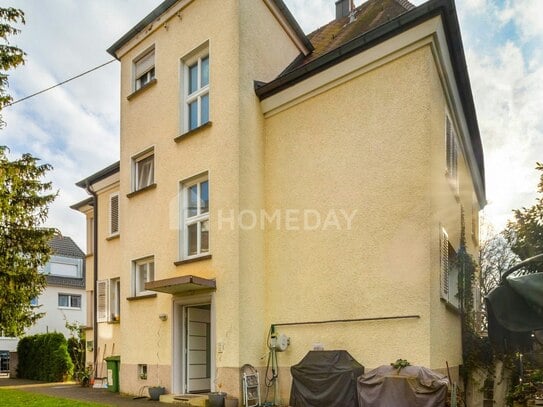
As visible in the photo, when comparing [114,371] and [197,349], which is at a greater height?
[197,349]

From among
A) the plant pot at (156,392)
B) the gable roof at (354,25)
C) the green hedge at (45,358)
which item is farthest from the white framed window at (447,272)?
the green hedge at (45,358)

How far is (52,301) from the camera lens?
37188 mm

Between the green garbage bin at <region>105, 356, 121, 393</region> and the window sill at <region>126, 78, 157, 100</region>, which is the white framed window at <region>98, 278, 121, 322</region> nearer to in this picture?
the green garbage bin at <region>105, 356, 121, 393</region>

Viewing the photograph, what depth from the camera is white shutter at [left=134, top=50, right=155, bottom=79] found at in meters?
14.1

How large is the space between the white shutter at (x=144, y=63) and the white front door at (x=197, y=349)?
6430 millimetres

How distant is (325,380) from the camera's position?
9.34 metres

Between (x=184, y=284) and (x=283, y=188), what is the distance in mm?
2880

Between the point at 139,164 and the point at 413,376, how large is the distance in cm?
905

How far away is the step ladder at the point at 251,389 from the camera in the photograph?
10148 millimetres

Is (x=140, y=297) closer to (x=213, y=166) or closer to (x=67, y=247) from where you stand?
(x=213, y=166)

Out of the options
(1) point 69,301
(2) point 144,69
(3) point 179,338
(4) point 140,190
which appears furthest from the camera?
(1) point 69,301

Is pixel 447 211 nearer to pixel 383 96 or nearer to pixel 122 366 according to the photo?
pixel 383 96

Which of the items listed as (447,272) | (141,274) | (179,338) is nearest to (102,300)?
(141,274)

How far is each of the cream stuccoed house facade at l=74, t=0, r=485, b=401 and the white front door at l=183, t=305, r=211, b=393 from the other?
1.8 inches
